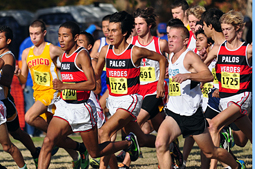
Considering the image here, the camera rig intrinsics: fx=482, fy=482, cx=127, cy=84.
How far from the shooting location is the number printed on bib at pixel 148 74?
25.3 ft

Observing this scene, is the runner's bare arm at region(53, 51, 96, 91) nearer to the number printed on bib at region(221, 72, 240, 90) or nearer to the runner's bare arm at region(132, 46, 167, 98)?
the runner's bare arm at region(132, 46, 167, 98)

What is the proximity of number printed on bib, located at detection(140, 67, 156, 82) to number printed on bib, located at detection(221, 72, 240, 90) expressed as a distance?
1363 millimetres

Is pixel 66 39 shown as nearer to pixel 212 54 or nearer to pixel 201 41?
pixel 212 54

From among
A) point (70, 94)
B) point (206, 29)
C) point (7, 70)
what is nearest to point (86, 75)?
point (70, 94)

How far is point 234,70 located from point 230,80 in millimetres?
152

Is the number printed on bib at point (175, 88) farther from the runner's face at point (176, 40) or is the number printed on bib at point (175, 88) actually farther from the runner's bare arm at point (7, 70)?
the runner's bare arm at point (7, 70)

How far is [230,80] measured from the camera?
6664 mm

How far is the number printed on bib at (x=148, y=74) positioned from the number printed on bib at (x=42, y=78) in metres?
1.51

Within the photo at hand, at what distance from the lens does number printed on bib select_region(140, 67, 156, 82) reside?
7723mm

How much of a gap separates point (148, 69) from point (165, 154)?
225 cm

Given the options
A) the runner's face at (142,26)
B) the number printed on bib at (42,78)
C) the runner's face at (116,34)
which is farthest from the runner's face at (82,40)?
the runner's face at (116,34)

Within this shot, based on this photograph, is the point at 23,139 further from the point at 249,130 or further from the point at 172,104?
the point at 249,130

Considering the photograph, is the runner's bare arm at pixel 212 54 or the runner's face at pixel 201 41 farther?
the runner's face at pixel 201 41

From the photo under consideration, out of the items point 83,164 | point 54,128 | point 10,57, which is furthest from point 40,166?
point 10,57
